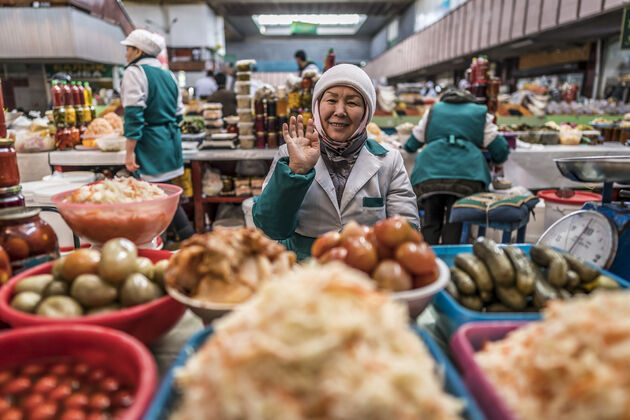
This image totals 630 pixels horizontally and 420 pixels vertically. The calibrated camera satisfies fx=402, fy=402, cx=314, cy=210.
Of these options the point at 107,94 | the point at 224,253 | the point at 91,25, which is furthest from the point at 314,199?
the point at 91,25

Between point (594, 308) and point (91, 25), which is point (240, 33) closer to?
point (91, 25)

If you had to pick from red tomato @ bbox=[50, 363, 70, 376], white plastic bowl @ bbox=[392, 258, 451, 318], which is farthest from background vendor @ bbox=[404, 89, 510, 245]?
red tomato @ bbox=[50, 363, 70, 376]

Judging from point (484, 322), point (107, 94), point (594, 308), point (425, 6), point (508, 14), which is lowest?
point (484, 322)

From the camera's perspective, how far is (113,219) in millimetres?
1341

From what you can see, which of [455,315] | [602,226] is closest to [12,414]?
[455,315]

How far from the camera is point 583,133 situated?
16.2 ft

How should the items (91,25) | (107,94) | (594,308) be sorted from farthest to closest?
1. (91,25)
2. (107,94)
3. (594,308)

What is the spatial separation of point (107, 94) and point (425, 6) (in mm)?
9332

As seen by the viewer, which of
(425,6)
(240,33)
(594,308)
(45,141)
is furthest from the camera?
(240,33)

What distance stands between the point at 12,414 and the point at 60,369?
0.11m

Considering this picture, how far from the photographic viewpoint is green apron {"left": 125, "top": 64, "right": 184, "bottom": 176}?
11.9 feet

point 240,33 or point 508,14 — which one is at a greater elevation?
point 240,33

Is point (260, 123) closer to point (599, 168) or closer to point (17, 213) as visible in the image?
point (17, 213)

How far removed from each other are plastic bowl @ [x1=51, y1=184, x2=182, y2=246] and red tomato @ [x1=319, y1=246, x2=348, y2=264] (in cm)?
74
